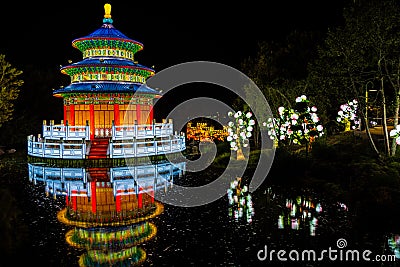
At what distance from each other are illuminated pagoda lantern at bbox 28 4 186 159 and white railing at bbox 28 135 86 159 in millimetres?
68

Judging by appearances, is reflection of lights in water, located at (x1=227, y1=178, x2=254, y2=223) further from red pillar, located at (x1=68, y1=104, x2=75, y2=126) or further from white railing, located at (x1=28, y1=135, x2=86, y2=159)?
red pillar, located at (x1=68, y1=104, x2=75, y2=126)

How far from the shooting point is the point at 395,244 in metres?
8.48

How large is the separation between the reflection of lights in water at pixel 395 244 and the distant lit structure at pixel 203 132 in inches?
1241

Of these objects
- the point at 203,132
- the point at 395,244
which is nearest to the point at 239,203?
the point at 395,244

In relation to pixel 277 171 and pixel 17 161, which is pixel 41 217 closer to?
pixel 277 171

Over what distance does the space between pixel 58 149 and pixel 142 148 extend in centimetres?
517

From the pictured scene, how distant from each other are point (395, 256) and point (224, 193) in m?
7.06

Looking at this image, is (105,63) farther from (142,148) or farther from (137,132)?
(142,148)

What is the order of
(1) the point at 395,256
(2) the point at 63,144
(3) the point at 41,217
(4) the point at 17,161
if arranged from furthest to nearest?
(4) the point at 17,161, (2) the point at 63,144, (3) the point at 41,217, (1) the point at 395,256

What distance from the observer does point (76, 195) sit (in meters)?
14.0

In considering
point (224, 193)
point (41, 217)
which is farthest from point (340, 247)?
point (41, 217)

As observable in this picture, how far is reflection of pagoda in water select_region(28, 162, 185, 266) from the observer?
8.30 m

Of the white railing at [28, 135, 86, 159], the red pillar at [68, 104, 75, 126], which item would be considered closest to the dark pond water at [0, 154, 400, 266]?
the white railing at [28, 135, 86, 159]

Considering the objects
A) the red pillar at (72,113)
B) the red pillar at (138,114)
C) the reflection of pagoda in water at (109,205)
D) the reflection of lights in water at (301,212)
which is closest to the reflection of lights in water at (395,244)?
the reflection of lights in water at (301,212)
